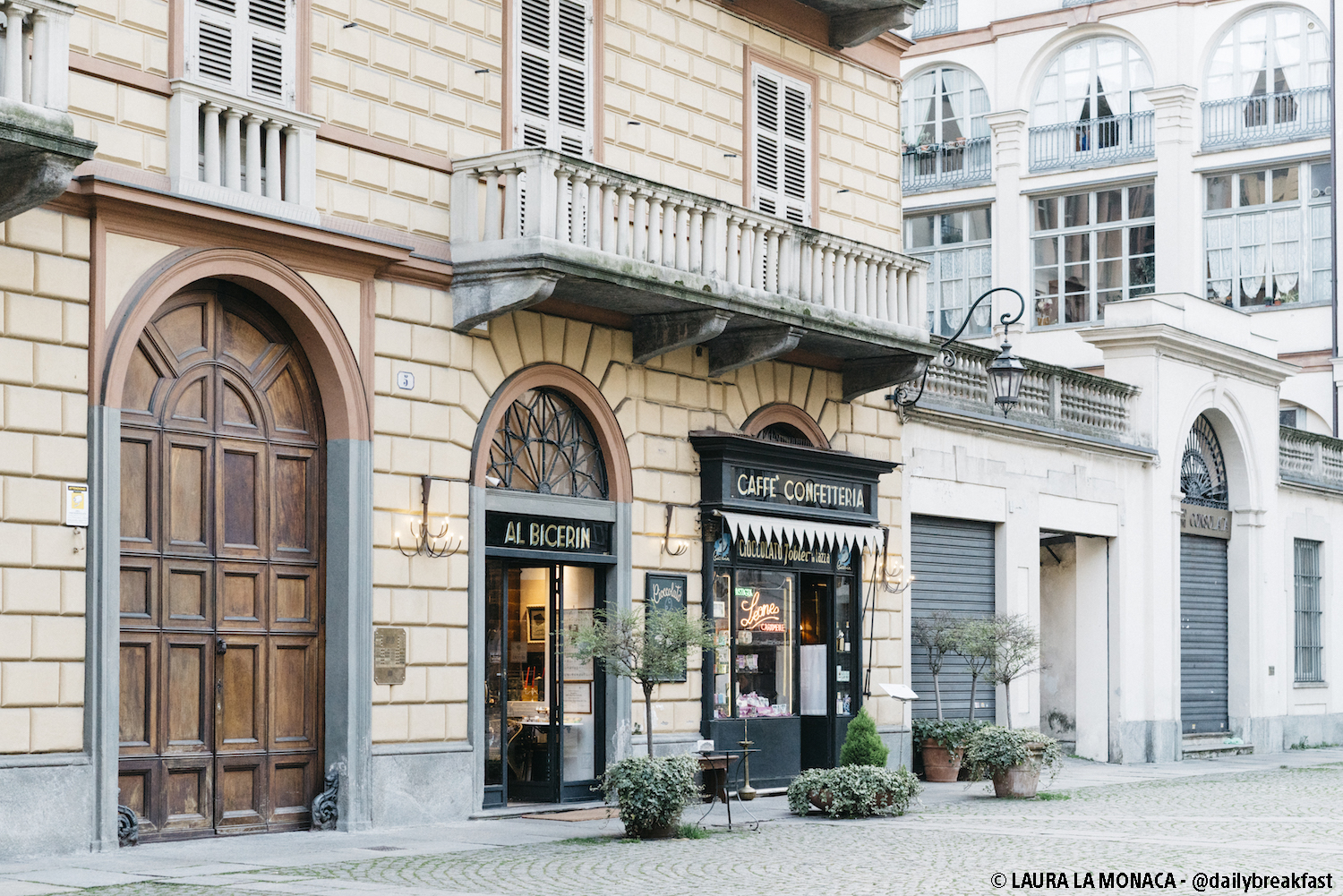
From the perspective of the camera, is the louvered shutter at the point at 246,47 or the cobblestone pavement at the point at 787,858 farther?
the louvered shutter at the point at 246,47

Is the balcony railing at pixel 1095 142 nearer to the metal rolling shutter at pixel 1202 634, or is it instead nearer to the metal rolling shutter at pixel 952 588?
the metal rolling shutter at pixel 1202 634

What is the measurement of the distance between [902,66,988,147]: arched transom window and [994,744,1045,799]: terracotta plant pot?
21.6 metres

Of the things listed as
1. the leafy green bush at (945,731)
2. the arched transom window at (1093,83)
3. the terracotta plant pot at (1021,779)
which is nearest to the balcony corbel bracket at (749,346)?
the terracotta plant pot at (1021,779)

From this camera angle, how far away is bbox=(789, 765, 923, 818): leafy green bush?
1783 centimetres

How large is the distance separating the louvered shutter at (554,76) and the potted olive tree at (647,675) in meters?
4.80

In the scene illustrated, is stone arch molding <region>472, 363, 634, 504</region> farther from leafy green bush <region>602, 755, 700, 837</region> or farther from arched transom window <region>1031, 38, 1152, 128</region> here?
arched transom window <region>1031, 38, 1152, 128</region>

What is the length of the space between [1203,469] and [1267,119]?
987cm

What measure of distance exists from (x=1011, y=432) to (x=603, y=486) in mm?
8544

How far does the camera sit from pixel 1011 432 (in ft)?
84.1

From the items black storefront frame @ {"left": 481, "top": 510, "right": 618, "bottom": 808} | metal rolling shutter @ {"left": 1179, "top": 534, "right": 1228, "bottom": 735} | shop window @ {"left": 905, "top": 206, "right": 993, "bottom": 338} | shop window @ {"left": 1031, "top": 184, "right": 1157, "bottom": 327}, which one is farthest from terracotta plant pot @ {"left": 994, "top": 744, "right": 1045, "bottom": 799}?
shop window @ {"left": 905, "top": 206, "right": 993, "bottom": 338}

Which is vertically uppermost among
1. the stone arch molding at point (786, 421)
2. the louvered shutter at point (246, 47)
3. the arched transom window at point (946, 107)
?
the arched transom window at point (946, 107)

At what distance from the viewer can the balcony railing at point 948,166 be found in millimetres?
38938

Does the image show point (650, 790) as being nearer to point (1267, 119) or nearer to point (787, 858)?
point (787, 858)

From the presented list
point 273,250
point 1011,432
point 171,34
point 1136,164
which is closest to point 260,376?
point 273,250
